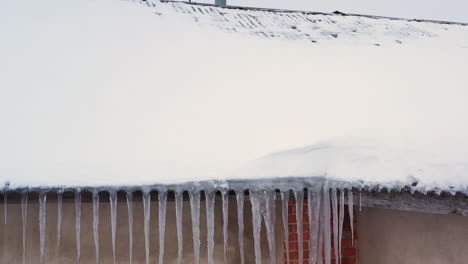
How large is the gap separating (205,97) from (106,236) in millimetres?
1204

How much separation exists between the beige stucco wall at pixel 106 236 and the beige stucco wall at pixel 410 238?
2.05 feet

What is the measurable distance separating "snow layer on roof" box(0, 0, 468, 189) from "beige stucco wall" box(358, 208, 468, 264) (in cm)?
45

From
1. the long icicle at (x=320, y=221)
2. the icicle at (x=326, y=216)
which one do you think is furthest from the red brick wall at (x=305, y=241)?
the icicle at (x=326, y=216)

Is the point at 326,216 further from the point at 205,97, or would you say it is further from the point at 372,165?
the point at 205,97

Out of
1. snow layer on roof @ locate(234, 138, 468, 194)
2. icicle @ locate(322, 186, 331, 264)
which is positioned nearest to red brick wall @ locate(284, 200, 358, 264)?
icicle @ locate(322, 186, 331, 264)

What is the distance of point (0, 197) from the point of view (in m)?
2.66

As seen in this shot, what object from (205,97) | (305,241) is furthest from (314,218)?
(205,97)

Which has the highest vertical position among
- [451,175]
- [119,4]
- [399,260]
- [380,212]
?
[119,4]

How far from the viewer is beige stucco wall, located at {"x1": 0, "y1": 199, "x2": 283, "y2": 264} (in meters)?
3.37

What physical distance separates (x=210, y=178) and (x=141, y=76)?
157 cm

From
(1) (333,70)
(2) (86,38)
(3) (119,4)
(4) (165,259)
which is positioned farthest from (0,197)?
(3) (119,4)

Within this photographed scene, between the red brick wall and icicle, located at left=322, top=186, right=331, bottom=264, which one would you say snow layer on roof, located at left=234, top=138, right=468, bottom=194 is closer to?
icicle, located at left=322, top=186, right=331, bottom=264

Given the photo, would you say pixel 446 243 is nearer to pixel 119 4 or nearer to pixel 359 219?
pixel 359 219

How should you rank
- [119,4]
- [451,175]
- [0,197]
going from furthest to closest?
[119,4] < [0,197] < [451,175]
